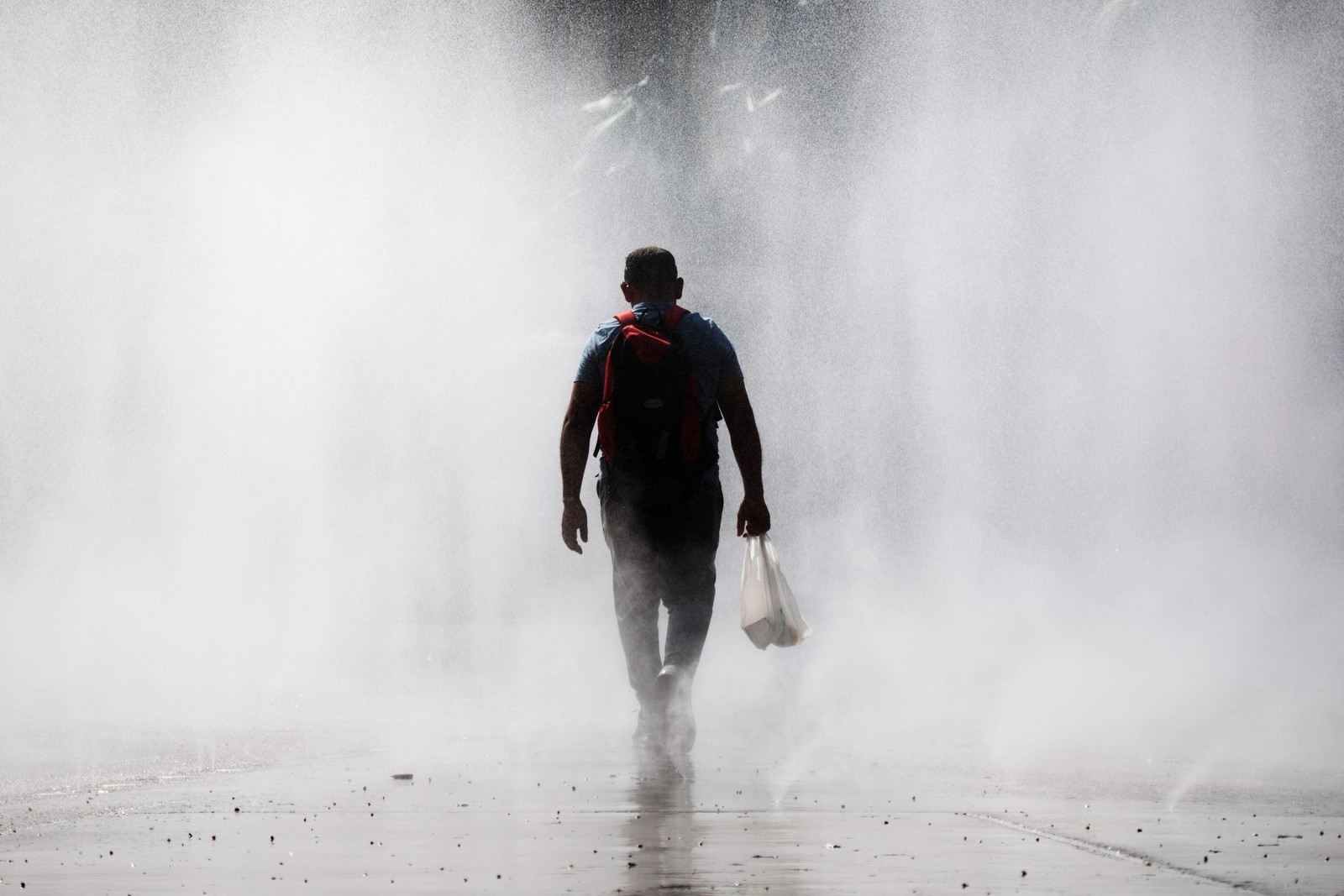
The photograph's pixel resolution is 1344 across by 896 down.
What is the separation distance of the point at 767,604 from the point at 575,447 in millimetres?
718

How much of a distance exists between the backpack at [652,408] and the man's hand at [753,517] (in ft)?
0.72

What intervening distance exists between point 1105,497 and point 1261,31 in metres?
4.74

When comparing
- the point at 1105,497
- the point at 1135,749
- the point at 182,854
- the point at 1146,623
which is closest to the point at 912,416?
the point at 1105,497

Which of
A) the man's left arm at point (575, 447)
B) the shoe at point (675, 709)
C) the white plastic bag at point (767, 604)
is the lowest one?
the shoe at point (675, 709)

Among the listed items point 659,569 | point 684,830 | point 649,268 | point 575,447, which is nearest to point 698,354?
point 649,268

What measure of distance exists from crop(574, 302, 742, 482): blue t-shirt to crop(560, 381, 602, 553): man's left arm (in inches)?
1.8

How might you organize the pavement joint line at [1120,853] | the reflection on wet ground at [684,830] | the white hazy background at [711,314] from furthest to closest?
the white hazy background at [711,314]
the reflection on wet ground at [684,830]
the pavement joint line at [1120,853]

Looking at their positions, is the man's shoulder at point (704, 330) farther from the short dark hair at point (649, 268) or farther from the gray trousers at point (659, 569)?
the gray trousers at point (659, 569)

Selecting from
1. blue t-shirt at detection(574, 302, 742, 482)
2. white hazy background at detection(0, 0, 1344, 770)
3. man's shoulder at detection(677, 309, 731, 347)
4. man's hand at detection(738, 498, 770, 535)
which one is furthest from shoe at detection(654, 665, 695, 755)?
white hazy background at detection(0, 0, 1344, 770)

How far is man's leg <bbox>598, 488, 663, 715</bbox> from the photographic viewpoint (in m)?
5.02

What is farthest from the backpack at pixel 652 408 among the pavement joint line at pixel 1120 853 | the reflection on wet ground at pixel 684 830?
the pavement joint line at pixel 1120 853

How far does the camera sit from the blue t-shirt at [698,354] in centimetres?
495

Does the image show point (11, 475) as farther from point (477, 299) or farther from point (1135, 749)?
point (1135, 749)

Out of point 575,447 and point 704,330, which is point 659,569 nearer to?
point 575,447
